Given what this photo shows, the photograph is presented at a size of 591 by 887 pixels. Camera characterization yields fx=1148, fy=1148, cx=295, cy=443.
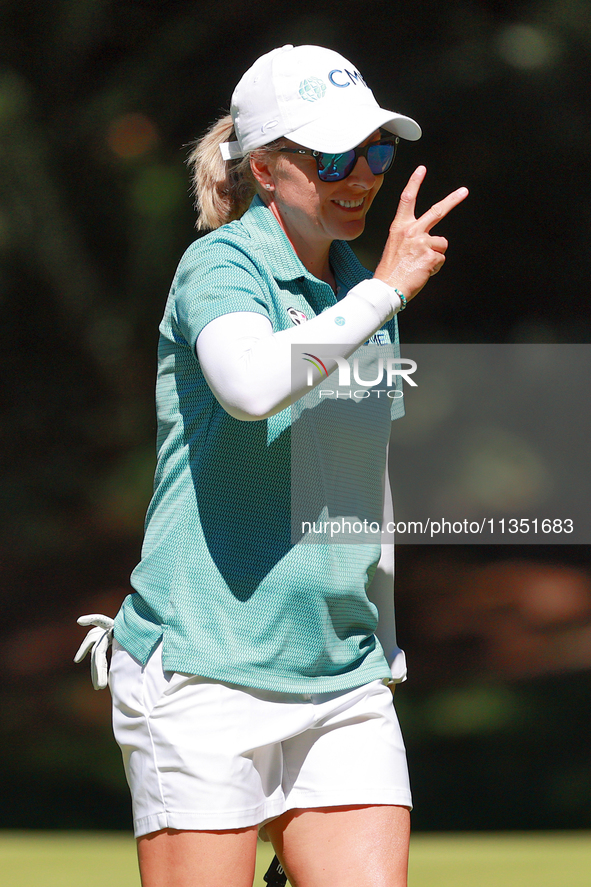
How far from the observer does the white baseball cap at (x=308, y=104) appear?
5.37 feet

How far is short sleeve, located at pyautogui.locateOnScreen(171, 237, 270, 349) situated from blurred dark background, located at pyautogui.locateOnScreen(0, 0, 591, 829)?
202 centimetres

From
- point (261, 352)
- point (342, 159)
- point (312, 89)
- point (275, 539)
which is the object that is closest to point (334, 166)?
point (342, 159)

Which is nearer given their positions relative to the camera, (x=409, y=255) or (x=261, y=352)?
(x=261, y=352)

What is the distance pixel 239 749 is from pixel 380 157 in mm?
866

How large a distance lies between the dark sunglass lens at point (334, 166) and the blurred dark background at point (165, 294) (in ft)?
6.19

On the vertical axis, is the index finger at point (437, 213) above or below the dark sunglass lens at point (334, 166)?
below

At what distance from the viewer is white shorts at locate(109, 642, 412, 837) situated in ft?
4.90

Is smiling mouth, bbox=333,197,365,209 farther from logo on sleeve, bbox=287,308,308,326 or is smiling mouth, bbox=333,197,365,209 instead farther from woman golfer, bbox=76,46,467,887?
logo on sleeve, bbox=287,308,308,326

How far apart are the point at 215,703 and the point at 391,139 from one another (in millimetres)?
860

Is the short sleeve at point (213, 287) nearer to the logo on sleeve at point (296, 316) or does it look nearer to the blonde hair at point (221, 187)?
the logo on sleeve at point (296, 316)

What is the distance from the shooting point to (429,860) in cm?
314

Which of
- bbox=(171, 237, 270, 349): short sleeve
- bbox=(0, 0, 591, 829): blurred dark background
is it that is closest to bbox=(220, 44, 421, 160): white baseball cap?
bbox=(171, 237, 270, 349): short sleeve

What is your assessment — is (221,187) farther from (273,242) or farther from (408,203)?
(408,203)

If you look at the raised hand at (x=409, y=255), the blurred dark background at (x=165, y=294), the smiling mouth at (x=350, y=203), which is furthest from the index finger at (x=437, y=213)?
the blurred dark background at (x=165, y=294)
